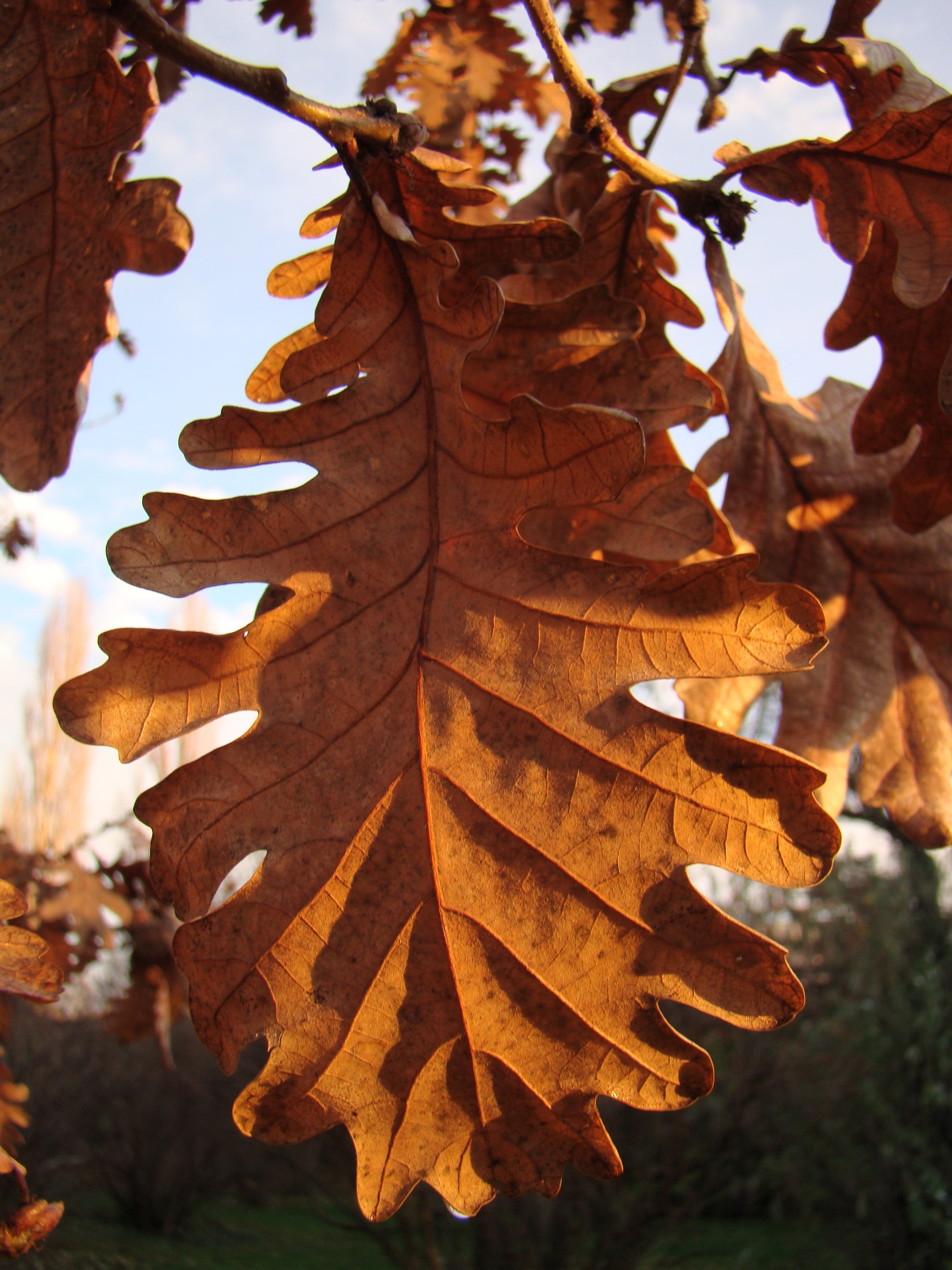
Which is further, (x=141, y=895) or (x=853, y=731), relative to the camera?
(x=141, y=895)

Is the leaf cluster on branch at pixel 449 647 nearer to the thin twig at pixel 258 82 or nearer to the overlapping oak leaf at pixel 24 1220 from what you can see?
the thin twig at pixel 258 82

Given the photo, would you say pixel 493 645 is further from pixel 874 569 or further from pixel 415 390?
pixel 874 569

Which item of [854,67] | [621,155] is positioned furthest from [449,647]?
[854,67]

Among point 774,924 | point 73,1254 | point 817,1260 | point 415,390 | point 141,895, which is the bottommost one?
point 73,1254

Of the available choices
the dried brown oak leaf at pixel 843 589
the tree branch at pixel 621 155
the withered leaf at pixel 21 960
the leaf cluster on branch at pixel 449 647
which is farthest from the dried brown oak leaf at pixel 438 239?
the withered leaf at pixel 21 960

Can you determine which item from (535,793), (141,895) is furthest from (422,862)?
(141,895)

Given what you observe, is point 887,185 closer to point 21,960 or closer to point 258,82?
point 258,82

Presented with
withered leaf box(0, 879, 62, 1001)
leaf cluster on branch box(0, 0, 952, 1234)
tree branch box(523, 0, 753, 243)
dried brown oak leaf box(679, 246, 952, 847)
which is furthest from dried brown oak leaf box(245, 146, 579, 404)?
withered leaf box(0, 879, 62, 1001)
